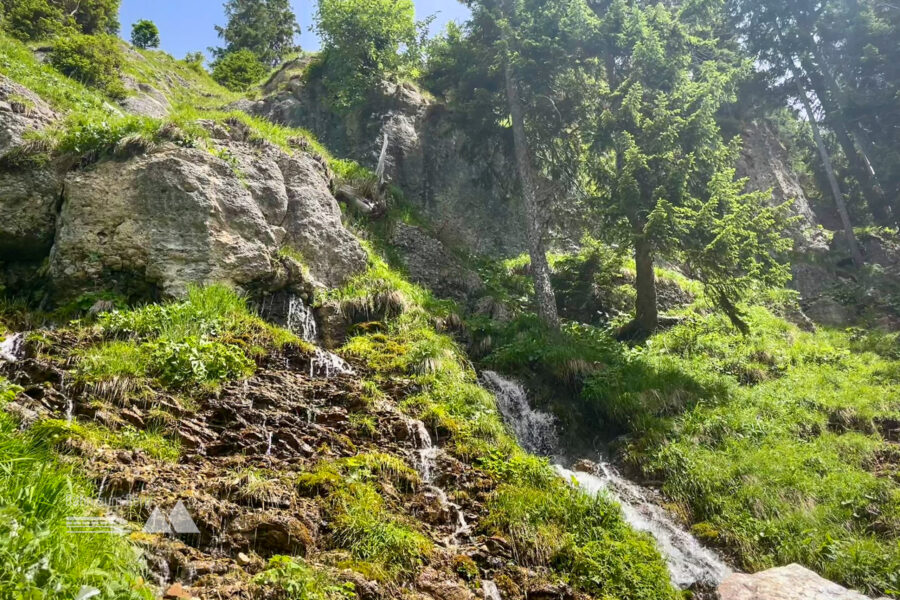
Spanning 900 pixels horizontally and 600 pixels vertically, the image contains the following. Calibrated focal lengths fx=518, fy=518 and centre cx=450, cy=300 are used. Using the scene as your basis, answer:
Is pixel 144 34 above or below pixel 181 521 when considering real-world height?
above

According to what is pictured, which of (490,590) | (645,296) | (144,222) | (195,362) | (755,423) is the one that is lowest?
(490,590)

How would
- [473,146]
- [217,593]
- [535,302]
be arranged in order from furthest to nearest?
[473,146], [535,302], [217,593]

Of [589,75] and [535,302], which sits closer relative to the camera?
[535,302]

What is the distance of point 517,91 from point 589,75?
238cm

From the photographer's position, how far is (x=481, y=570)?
5465 millimetres

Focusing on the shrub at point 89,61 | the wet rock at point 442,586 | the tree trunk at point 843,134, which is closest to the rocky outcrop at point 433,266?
the wet rock at point 442,586

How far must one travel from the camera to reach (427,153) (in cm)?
1939

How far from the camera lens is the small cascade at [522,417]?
31.5 ft

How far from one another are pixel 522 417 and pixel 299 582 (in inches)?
254

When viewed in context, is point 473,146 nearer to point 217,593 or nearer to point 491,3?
point 491,3

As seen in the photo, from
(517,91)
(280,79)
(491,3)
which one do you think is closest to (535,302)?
A: (517,91)

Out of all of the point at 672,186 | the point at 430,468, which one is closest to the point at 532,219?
the point at 672,186

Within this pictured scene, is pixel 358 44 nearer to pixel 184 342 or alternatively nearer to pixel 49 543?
pixel 184 342

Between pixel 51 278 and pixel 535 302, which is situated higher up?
pixel 535 302
